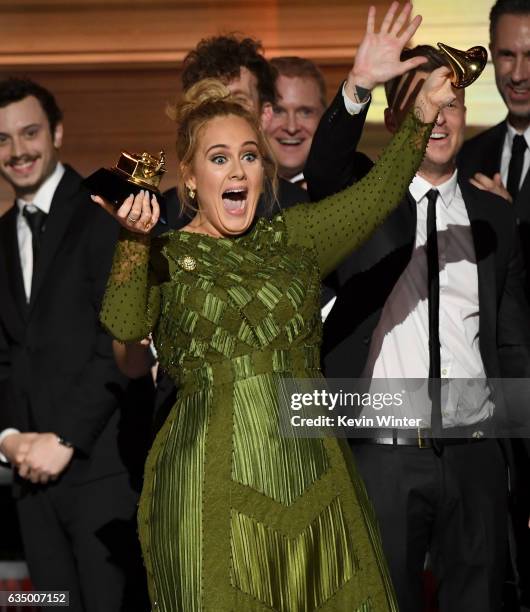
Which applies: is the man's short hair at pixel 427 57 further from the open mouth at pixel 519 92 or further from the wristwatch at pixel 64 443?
the wristwatch at pixel 64 443

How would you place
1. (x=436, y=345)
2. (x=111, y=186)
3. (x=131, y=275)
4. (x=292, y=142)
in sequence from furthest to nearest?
(x=292, y=142)
(x=436, y=345)
(x=131, y=275)
(x=111, y=186)

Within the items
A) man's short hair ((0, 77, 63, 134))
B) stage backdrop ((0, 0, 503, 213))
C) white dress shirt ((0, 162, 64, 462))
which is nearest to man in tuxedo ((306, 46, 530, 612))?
white dress shirt ((0, 162, 64, 462))

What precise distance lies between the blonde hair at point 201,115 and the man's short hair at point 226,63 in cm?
49

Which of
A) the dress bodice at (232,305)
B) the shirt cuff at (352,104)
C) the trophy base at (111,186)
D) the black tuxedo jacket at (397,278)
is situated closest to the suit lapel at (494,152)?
the black tuxedo jacket at (397,278)

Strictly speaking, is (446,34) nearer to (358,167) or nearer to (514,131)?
(514,131)

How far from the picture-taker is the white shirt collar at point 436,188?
3.45 meters

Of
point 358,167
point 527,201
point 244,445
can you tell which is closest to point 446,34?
point 527,201

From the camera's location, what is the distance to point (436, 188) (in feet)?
11.3

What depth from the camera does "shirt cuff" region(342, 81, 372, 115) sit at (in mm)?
3131

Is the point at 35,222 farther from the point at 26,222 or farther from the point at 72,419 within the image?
the point at 72,419

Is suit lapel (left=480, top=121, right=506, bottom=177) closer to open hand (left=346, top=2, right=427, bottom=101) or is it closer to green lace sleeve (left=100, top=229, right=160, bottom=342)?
open hand (left=346, top=2, right=427, bottom=101)

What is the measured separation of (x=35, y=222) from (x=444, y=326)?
53.3 inches

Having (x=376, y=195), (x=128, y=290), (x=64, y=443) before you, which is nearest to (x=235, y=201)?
(x=376, y=195)

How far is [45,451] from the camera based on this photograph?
378 centimetres
